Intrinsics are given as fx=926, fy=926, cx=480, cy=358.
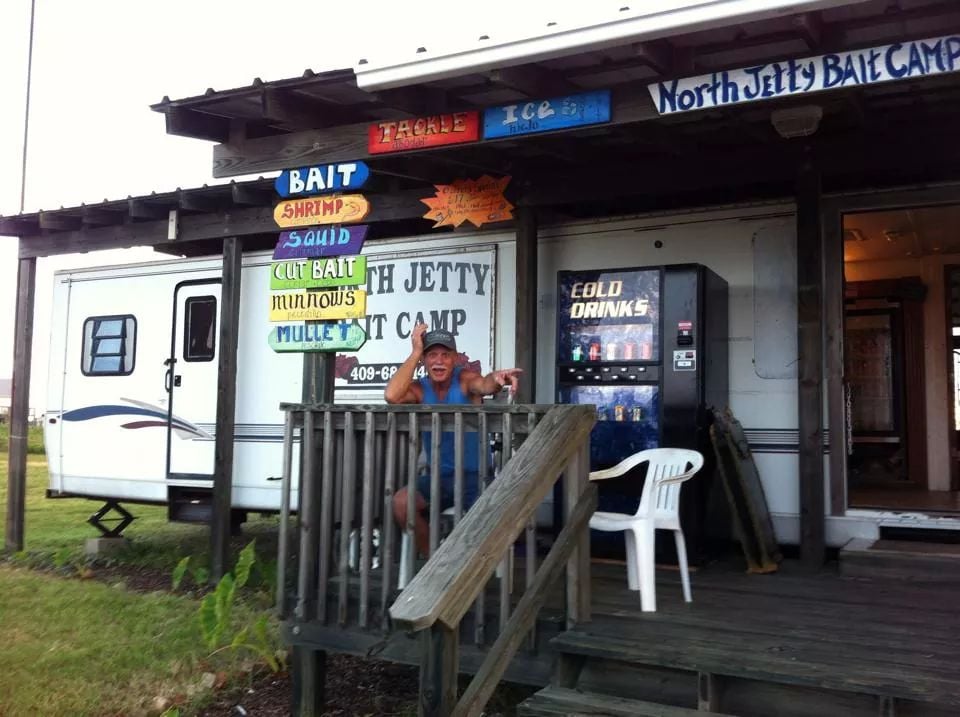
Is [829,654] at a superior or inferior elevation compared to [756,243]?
inferior

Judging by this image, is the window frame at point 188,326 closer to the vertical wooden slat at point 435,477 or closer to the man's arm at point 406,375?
the man's arm at point 406,375

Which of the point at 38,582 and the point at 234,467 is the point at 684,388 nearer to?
the point at 234,467

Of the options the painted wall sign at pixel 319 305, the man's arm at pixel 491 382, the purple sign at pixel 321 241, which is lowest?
the man's arm at pixel 491 382

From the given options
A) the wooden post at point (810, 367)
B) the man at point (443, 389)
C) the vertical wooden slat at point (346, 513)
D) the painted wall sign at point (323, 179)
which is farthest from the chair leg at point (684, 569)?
the painted wall sign at point (323, 179)

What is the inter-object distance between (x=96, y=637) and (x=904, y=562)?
5105 millimetres

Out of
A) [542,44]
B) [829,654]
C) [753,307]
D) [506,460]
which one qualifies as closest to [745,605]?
[829,654]

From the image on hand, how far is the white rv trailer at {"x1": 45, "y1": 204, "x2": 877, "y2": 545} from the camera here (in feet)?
20.7

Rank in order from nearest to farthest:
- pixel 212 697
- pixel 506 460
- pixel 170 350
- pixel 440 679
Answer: pixel 440 679 < pixel 506 460 < pixel 212 697 < pixel 170 350

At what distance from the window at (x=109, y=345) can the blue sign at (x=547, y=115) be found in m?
5.30

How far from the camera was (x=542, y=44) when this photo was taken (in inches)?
170

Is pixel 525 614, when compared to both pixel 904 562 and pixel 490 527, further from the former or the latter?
pixel 904 562

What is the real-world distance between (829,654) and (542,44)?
2.92 metres

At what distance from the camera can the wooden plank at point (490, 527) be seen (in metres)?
3.06

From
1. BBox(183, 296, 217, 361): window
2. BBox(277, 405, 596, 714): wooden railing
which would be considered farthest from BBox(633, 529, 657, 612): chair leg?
BBox(183, 296, 217, 361): window
